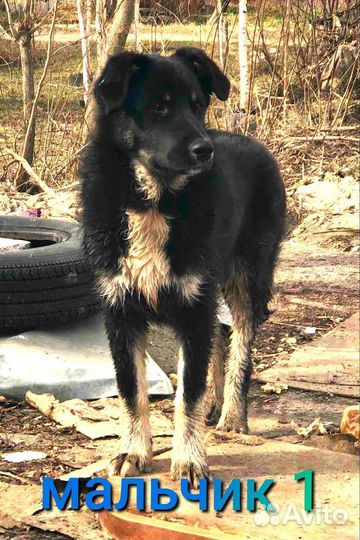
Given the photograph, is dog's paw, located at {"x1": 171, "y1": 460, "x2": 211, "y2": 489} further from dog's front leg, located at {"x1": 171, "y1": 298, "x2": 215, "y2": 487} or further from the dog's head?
the dog's head

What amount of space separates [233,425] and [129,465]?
2.74 feet

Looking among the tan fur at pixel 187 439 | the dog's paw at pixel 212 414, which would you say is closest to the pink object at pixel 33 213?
the dog's paw at pixel 212 414

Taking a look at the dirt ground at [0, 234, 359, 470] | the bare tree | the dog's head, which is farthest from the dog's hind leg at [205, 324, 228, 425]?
the bare tree

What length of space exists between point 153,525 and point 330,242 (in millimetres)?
5753

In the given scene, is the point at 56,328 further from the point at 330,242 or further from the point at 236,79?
the point at 236,79

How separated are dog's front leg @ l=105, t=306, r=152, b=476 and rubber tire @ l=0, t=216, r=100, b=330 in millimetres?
1289

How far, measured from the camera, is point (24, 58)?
10.5m

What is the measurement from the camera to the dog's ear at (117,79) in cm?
411

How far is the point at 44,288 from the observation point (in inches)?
227

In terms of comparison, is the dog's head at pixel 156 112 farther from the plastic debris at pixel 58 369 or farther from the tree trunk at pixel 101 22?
the tree trunk at pixel 101 22

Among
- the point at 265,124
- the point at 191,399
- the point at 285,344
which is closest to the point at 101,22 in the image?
the point at 265,124

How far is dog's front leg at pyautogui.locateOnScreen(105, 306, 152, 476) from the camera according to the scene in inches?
172

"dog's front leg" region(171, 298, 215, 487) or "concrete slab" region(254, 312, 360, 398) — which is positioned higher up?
"dog's front leg" region(171, 298, 215, 487)

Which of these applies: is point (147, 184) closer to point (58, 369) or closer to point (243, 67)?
point (58, 369)
